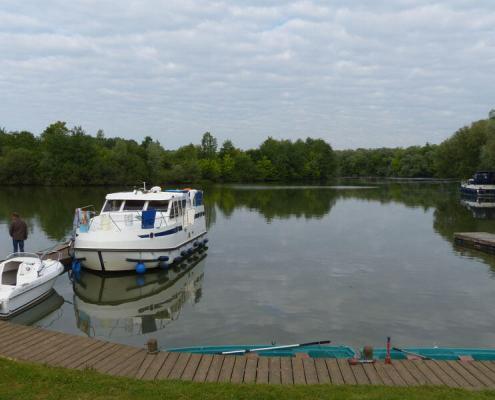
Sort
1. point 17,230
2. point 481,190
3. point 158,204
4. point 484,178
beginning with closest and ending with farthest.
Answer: point 17,230 → point 158,204 → point 481,190 → point 484,178

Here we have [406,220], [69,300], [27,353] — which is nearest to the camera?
[27,353]

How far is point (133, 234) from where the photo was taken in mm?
19406

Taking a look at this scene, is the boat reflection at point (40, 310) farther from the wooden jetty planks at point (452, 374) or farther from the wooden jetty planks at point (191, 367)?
the wooden jetty planks at point (452, 374)

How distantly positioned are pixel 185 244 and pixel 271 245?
24.8 feet

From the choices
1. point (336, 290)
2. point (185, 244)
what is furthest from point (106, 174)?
point (336, 290)

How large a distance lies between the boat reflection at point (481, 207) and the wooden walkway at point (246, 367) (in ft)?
134

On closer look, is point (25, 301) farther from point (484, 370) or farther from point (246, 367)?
point (484, 370)

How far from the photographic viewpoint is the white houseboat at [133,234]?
1930 centimetres

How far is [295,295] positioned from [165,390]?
10.5 meters

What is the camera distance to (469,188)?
6781 cm

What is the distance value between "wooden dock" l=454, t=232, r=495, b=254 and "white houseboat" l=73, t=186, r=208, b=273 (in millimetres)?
18124

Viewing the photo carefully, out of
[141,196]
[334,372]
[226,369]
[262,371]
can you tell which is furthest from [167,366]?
[141,196]

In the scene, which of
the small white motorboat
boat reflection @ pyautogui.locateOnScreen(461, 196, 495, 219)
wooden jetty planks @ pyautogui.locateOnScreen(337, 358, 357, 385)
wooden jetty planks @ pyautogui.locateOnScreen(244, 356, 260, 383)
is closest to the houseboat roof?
the small white motorboat

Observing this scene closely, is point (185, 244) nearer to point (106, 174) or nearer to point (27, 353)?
point (27, 353)
